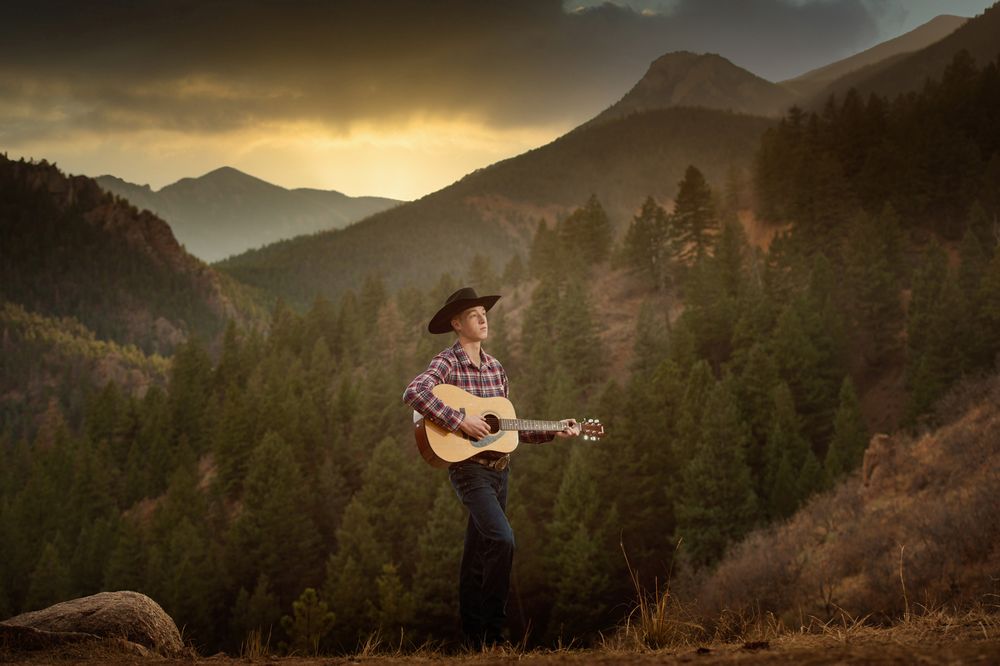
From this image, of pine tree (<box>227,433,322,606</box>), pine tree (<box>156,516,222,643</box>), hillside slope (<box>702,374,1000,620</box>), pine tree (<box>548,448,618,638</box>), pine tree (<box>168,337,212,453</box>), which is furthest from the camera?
pine tree (<box>168,337,212,453</box>)

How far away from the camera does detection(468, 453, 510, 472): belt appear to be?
636 cm

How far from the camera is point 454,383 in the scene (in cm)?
664

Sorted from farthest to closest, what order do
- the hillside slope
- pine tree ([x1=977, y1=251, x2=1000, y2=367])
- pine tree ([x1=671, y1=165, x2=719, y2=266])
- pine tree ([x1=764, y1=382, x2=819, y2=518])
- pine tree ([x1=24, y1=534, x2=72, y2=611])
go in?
pine tree ([x1=671, y1=165, x2=719, y2=266]) → pine tree ([x1=24, y1=534, x2=72, y2=611]) → pine tree ([x1=977, y1=251, x2=1000, y2=367]) → pine tree ([x1=764, y1=382, x2=819, y2=518]) → the hillside slope

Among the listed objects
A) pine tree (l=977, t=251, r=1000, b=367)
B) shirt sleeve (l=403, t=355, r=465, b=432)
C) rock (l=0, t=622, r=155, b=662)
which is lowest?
pine tree (l=977, t=251, r=1000, b=367)

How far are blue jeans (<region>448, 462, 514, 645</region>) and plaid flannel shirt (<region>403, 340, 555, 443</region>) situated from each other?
517 mm

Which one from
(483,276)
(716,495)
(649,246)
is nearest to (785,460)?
(716,495)

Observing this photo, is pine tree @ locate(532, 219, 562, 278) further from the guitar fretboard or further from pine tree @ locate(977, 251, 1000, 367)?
the guitar fretboard

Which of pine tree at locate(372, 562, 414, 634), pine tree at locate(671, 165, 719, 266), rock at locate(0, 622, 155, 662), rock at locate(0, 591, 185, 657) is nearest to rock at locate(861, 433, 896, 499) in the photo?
pine tree at locate(372, 562, 414, 634)

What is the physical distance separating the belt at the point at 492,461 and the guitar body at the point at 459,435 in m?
0.11

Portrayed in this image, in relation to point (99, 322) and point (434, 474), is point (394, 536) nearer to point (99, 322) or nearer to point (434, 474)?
point (434, 474)

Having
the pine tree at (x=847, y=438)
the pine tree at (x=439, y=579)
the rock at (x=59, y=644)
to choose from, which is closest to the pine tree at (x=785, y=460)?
the pine tree at (x=847, y=438)

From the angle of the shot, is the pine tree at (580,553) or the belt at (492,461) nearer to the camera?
the belt at (492,461)

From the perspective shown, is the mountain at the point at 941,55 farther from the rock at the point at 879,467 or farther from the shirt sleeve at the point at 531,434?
the shirt sleeve at the point at 531,434

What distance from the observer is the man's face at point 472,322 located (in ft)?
21.9
